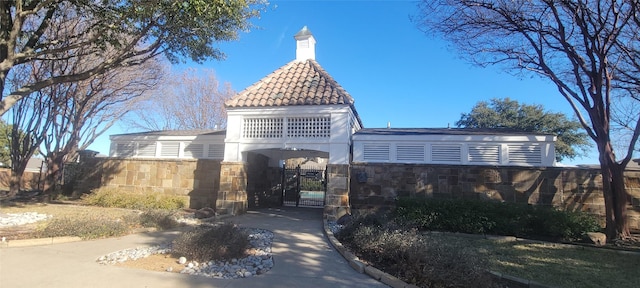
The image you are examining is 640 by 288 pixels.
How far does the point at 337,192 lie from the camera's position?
10.4m

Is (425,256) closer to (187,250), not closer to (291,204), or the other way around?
(187,250)

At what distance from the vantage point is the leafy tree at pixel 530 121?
2730 centimetres

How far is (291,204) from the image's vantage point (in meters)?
16.8

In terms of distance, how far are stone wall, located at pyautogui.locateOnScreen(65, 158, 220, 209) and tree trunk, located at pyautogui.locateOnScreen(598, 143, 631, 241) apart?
1177 cm

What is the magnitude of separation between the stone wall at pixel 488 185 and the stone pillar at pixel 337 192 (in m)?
0.88

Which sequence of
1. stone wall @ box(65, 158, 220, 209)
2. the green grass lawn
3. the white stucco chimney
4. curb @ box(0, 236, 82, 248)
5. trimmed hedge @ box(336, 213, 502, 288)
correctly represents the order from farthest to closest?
the white stucco chimney
stone wall @ box(65, 158, 220, 209)
curb @ box(0, 236, 82, 248)
the green grass lawn
trimmed hedge @ box(336, 213, 502, 288)

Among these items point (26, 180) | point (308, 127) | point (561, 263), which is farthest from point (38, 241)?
point (26, 180)

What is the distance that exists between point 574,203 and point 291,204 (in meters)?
11.2

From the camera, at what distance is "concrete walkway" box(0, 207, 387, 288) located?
14.6 ft

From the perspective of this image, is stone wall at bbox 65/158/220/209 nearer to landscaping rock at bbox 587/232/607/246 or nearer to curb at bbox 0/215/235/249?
curb at bbox 0/215/235/249

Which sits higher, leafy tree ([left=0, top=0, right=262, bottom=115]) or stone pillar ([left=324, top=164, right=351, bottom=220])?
leafy tree ([left=0, top=0, right=262, bottom=115])

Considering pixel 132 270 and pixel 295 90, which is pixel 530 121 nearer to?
pixel 295 90

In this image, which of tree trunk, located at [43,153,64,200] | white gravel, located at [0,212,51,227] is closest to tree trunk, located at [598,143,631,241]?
white gravel, located at [0,212,51,227]

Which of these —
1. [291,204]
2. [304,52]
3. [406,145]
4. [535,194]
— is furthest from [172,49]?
[535,194]
